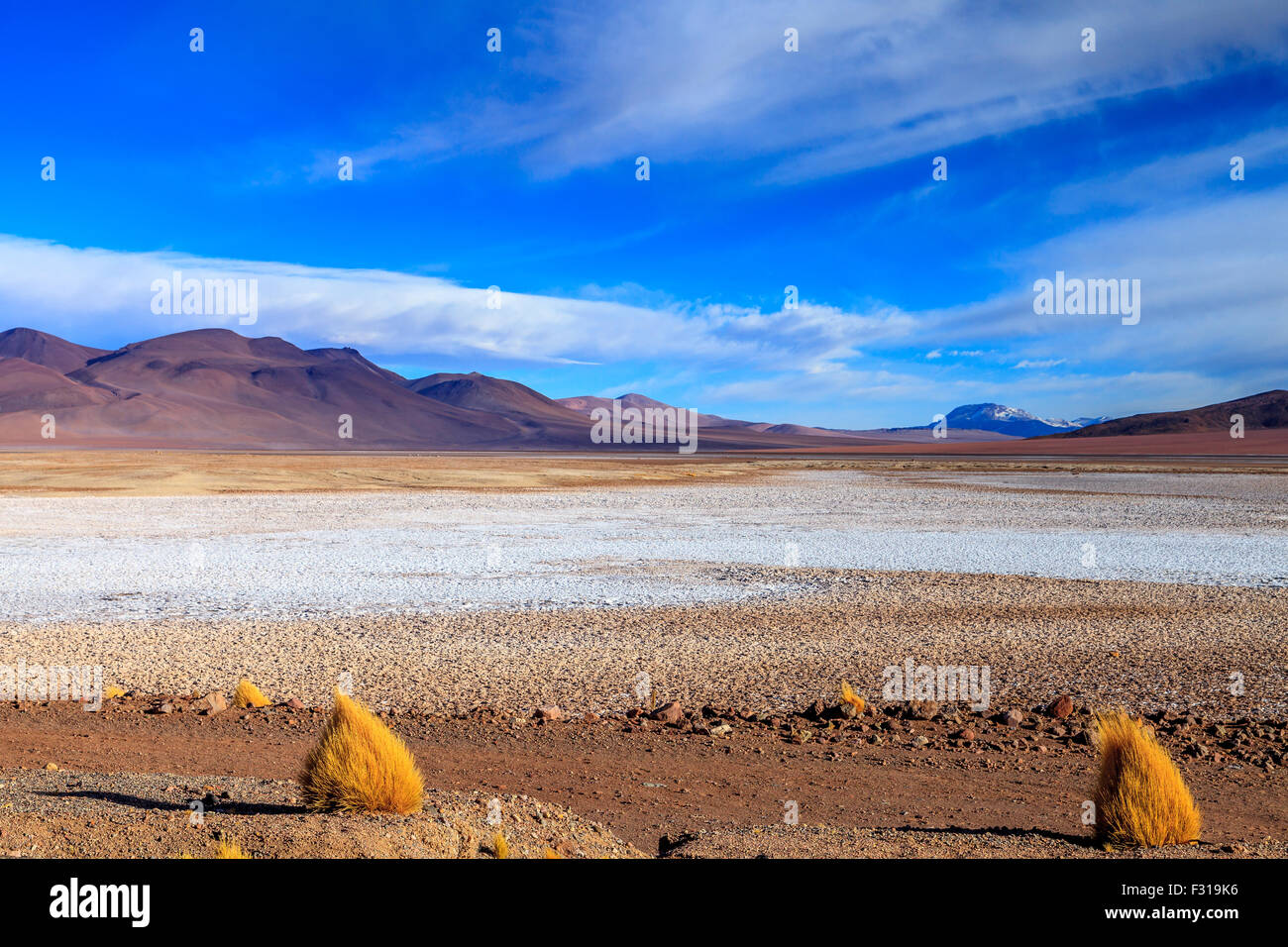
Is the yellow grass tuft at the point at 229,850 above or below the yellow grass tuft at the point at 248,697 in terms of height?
above

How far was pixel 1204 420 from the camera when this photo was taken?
166 meters

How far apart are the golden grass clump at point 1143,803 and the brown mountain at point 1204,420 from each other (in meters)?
162

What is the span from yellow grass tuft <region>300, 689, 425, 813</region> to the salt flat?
23.1ft

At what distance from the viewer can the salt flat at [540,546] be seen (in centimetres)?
1248

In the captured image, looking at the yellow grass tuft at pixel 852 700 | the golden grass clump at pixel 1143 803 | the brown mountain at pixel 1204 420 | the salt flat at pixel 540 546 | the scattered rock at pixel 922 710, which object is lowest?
the scattered rock at pixel 922 710

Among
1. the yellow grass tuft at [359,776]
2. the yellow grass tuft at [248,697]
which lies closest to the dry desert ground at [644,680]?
the yellow grass tuft at [359,776]

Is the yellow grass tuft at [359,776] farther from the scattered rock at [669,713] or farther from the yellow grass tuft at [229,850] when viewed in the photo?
the scattered rock at [669,713]

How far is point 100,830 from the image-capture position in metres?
3.91

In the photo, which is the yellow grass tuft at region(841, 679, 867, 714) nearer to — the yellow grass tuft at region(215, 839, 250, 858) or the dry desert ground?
the dry desert ground

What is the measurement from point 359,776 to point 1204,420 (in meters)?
188

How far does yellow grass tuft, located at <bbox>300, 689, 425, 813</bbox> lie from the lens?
4.37 metres

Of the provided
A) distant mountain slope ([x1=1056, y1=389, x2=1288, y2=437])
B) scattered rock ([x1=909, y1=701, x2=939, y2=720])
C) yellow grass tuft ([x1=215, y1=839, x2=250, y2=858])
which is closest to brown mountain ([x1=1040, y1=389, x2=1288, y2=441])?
distant mountain slope ([x1=1056, y1=389, x2=1288, y2=437])

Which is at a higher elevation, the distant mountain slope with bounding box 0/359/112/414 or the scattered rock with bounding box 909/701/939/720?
the distant mountain slope with bounding box 0/359/112/414
